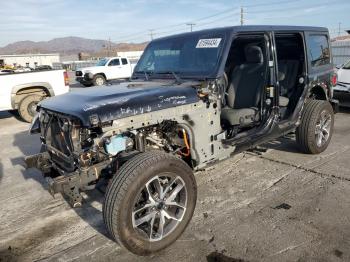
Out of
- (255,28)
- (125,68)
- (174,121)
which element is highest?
(255,28)

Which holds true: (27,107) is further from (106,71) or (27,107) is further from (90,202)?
(106,71)

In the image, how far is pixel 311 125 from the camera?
5.11 metres

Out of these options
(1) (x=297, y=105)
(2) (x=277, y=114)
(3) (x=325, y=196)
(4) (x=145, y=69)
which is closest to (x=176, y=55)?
(4) (x=145, y=69)

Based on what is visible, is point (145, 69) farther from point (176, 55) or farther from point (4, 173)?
point (4, 173)

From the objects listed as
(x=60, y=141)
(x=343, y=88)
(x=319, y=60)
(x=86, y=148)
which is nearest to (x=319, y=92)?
(x=319, y=60)

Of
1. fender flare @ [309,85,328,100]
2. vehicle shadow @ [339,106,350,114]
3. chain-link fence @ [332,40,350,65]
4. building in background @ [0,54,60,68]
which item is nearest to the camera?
fender flare @ [309,85,328,100]

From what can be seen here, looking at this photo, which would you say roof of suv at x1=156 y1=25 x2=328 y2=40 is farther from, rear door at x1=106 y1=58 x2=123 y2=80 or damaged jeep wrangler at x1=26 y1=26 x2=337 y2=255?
rear door at x1=106 y1=58 x2=123 y2=80

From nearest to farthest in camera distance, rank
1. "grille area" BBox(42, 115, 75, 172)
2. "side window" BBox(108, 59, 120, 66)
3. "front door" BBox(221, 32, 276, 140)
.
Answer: "grille area" BBox(42, 115, 75, 172), "front door" BBox(221, 32, 276, 140), "side window" BBox(108, 59, 120, 66)

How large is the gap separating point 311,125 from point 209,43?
2156mm

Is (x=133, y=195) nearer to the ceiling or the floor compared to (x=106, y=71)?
nearer to the floor

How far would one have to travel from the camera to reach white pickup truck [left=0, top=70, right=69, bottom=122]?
948 centimetres

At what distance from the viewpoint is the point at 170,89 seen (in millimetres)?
3643

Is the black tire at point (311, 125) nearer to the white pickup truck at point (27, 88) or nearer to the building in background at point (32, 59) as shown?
the white pickup truck at point (27, 88)

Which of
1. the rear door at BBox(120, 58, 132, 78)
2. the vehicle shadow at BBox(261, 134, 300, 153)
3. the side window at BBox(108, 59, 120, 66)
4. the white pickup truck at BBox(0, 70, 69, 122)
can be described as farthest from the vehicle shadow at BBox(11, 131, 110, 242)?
the side window at BBox(108, 59, 120, 66)
